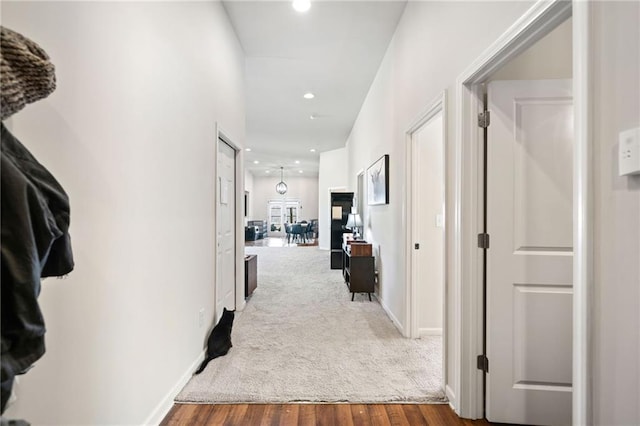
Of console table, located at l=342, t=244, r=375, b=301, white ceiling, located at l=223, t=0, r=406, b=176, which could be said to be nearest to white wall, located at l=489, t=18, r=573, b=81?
white ceiling, located at l=223, t=0, r=406, b=176

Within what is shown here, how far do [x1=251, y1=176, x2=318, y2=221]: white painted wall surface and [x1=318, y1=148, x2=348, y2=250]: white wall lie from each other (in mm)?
5695

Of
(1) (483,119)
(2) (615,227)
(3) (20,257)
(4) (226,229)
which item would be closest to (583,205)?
(2) (615,227)

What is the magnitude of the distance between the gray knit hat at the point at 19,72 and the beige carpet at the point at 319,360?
1.95 meters

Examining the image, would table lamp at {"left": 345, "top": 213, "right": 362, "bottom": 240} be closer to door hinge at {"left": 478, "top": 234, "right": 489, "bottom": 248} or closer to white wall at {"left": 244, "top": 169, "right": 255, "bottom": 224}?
door hinge at {"left": 478, "top": 234, "right": 489, "bottom": 248}

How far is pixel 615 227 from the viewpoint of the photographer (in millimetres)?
974

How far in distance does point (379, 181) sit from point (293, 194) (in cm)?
1228

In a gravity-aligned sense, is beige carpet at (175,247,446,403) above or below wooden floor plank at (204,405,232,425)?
above

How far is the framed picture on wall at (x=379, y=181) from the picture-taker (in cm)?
378

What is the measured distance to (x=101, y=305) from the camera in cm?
137

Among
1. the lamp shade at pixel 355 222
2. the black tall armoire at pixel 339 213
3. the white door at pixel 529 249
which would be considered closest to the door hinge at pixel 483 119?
the white door at pixel 529 249

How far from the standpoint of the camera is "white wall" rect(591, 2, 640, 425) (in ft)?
3.02

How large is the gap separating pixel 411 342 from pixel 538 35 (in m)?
2.54

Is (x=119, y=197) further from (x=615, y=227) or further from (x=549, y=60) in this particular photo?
(x=549, y=60)

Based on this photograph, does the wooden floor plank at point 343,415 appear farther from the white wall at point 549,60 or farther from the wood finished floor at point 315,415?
the white wall at point 549,60
